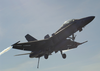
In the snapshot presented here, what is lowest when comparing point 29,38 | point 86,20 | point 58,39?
point 58,39

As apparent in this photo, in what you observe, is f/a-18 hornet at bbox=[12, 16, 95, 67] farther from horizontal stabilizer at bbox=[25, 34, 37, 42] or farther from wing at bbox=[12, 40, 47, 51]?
horizontal stabilizer at bbox=[25, 34, 37, 42]

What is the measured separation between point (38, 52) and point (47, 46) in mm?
3043

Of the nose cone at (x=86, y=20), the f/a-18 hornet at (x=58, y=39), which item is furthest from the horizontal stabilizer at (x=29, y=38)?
the nose cone at (x=86, y=20)

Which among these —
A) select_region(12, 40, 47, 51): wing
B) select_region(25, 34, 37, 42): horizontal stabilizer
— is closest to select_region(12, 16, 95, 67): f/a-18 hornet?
select_region(12, 40, 47, 51): wing

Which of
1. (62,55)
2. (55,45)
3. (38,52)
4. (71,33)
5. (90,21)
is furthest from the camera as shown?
(62,55)

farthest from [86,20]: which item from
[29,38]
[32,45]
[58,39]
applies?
[29,38]

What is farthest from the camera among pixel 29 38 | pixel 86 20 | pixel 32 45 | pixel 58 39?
pixel 29 38

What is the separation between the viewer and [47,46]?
76.6ft

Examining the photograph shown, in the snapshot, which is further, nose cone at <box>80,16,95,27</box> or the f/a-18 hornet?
the f/a-18 hornet

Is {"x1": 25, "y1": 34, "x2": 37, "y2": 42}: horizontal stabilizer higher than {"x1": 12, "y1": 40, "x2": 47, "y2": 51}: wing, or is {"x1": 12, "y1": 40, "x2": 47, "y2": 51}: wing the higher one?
{"x1": 25, "y1": 34, "x2": 37, "y2": 42}: horizontal stabilizer

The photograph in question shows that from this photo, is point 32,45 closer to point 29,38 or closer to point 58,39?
point 58,39

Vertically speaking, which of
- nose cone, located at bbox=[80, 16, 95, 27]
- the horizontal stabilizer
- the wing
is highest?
the horizontal stabilizer

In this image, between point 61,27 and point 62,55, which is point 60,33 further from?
point 62,55

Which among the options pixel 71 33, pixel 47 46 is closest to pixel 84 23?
pixel 71 33
